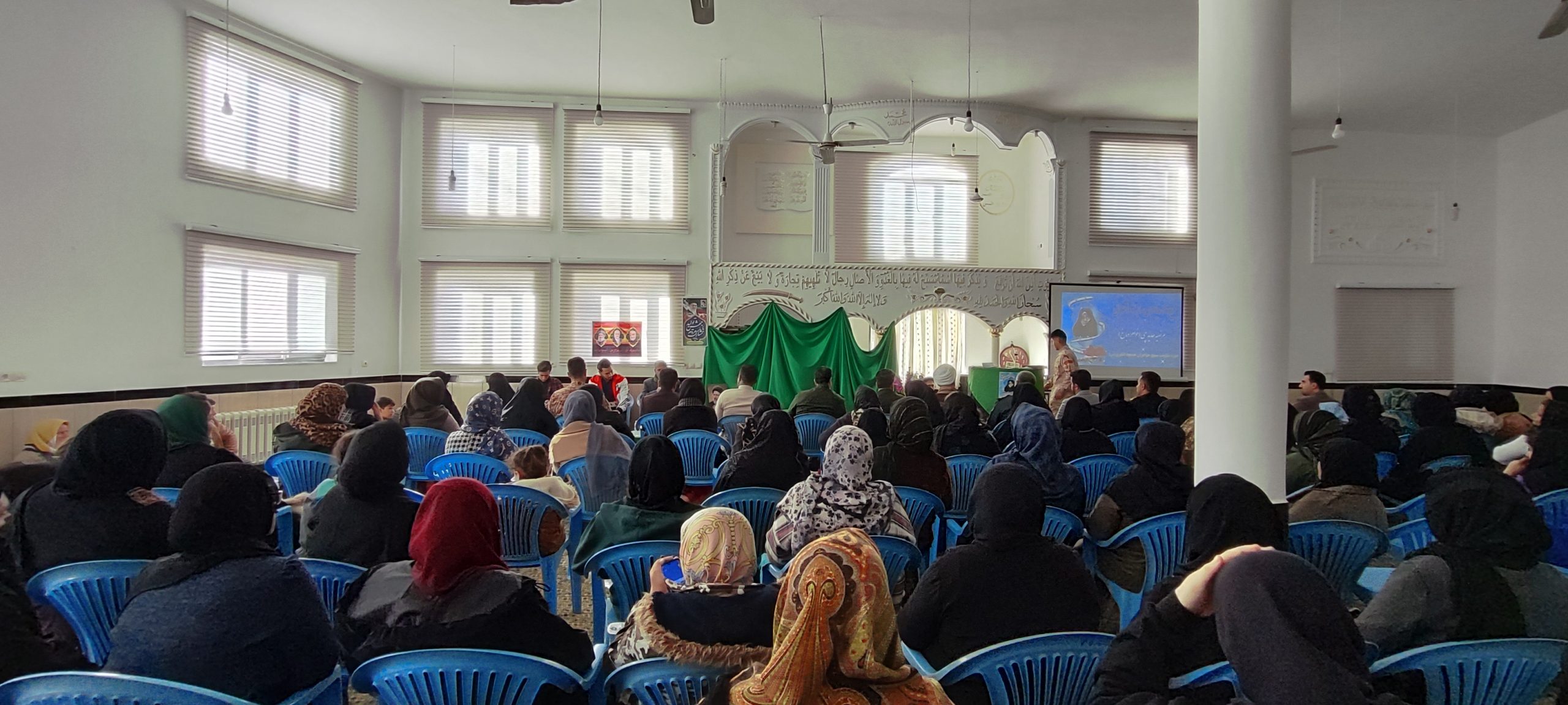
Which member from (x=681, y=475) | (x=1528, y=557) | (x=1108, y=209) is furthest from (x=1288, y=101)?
(x=1108, y=209)

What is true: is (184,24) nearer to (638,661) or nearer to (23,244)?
(23,244)

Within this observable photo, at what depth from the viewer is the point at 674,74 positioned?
9578mm

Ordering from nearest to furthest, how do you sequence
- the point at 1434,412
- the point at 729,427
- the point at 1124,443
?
the point at 1434,412
the point at 1124,443
the point at 729,427

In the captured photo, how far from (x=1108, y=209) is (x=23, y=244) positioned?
35.2ft

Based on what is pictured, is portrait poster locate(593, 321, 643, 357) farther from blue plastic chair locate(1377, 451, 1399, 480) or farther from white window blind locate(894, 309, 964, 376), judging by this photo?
blue plastic chair locate(1377, 451, 1399, 480)

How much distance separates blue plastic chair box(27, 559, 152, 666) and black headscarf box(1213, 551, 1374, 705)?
2.65m

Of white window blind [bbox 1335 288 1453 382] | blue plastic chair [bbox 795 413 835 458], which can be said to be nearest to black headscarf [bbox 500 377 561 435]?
blue plastic chair [bbox 795 413 835 458]

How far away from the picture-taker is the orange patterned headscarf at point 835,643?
5.07 ft

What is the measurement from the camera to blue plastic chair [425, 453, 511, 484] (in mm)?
4438

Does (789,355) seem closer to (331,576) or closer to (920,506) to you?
(920,506)

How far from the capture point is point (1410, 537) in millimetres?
3449

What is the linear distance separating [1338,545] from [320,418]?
193 inches

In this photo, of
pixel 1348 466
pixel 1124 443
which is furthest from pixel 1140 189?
pixel 1348 466

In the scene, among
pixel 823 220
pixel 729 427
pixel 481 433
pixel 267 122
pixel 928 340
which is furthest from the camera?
pixel 928 340
